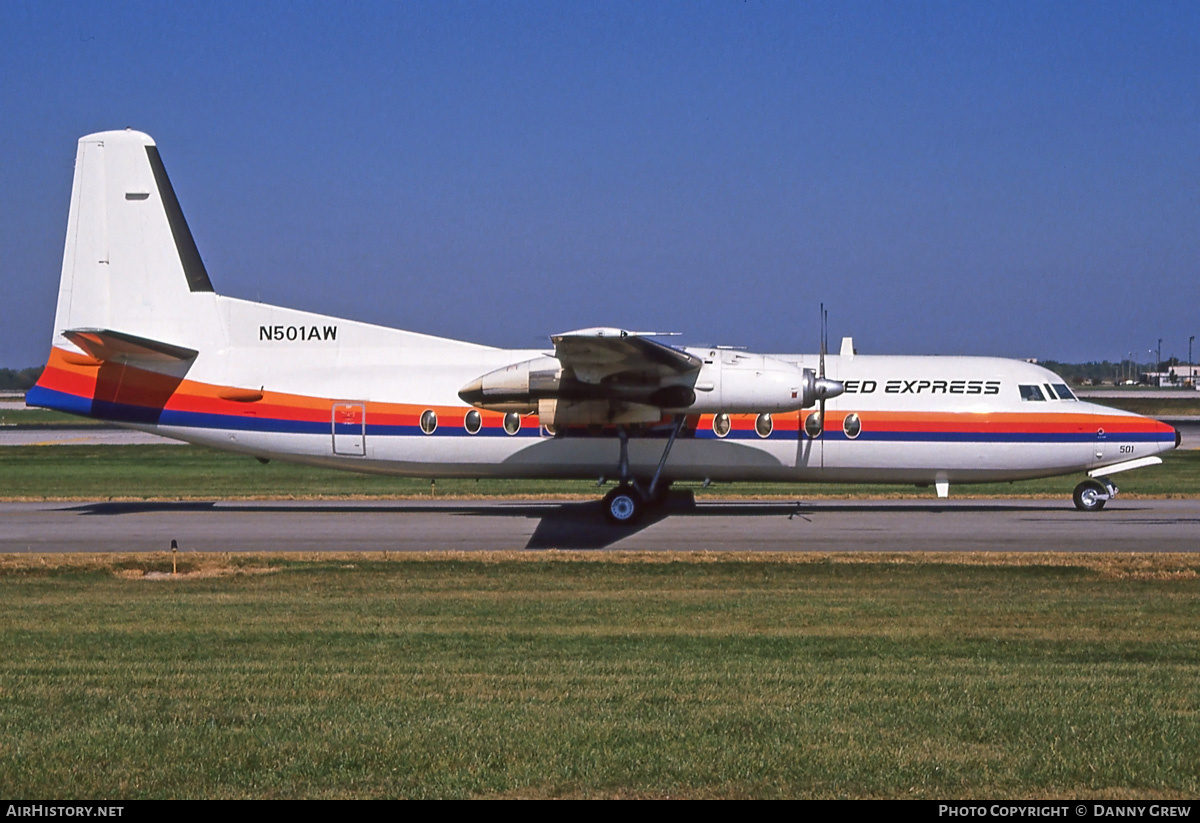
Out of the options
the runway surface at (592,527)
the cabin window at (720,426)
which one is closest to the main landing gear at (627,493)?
the runway surface at (592,527)

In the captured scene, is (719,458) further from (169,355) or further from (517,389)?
(169,355)

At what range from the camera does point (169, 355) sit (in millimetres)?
25391

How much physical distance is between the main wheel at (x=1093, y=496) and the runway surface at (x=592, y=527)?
1.16 feet

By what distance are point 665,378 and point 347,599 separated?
9.86 meters

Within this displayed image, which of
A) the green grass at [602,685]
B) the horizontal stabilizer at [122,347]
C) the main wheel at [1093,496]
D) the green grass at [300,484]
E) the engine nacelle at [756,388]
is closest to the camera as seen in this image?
the green grass at [602,685]

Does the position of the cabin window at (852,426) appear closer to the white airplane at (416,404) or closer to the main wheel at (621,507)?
the white airplane at (416,404)

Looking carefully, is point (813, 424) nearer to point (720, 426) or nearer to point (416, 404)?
point (720, 426)

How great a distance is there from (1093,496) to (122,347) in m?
22.1

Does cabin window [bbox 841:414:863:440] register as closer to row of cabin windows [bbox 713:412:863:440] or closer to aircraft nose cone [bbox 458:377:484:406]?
row of cabin windows [bbox 713:412:863:440]

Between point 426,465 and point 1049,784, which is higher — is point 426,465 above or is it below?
above

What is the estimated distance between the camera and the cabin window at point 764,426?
25.2 metres

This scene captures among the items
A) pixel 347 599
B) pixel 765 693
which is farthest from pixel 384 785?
pixel 347 599

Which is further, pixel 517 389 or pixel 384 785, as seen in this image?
pixel 517 389

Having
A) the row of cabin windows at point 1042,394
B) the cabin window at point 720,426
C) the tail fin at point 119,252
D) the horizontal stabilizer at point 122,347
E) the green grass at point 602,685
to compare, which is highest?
the tail fin at point 119,252
